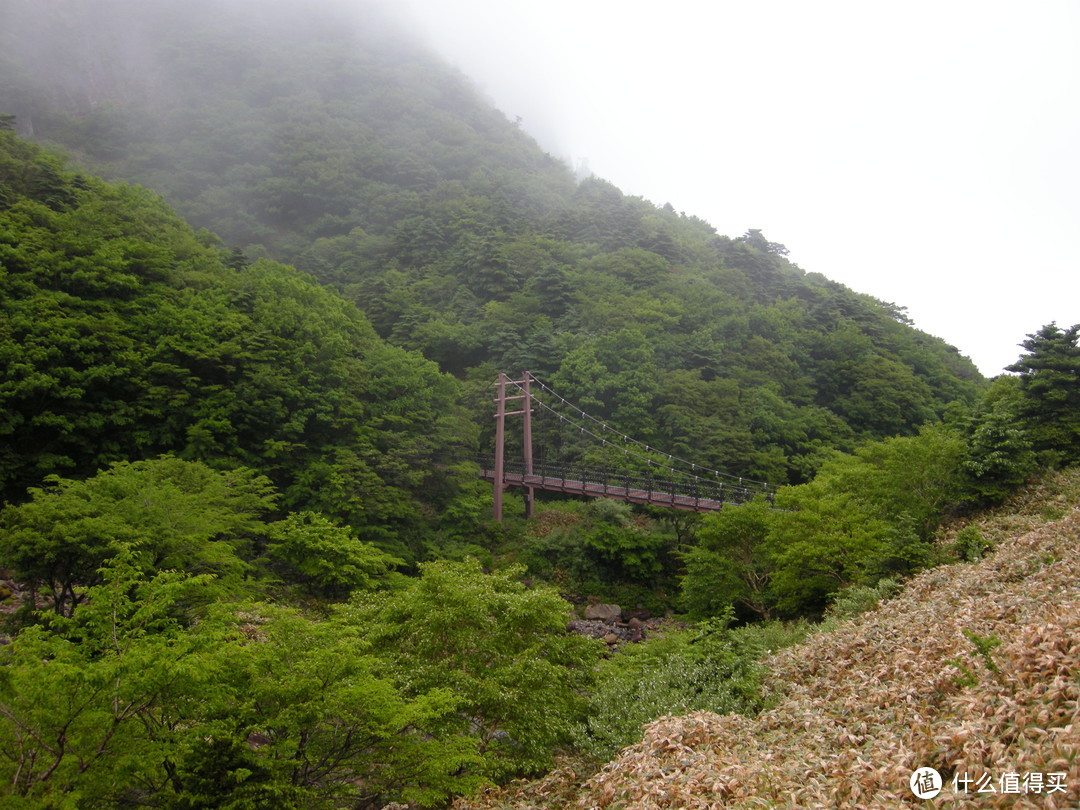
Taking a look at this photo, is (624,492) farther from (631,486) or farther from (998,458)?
(998,458)

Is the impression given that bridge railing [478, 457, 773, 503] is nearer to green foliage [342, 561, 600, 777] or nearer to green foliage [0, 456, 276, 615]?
green foliage [342, 561, 600, 777]

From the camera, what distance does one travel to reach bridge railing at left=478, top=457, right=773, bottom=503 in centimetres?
1877

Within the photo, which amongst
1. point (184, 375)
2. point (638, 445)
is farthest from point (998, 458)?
point (184, 375)

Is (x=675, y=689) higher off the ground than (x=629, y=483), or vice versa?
(x=629, y=483)

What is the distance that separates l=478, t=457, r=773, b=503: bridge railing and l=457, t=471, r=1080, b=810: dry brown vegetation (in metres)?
11.2

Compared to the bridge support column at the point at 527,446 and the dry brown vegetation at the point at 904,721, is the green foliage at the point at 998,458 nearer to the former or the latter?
the dry brown vegetation at the point at 904,721

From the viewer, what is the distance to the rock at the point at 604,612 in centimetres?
1712

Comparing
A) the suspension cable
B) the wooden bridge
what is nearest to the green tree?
the wooden bridge

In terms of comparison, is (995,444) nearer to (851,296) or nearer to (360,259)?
(851,296)

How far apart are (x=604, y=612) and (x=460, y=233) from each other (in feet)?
91.2

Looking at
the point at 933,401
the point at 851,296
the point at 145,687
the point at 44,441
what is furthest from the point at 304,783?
the point at 851,296

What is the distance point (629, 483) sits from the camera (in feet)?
66.1

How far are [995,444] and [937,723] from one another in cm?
1005

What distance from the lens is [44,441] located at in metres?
14.2
